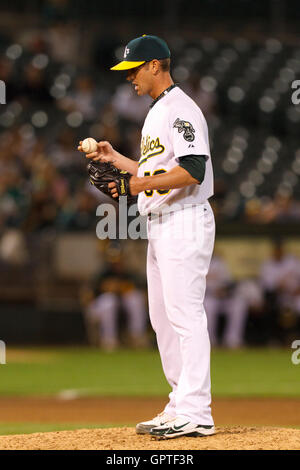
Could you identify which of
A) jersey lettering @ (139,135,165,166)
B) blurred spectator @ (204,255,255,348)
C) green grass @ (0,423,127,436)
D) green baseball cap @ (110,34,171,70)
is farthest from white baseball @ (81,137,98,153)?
blurred spectator @ (204,255,255,348)

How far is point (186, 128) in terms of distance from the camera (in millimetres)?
4473

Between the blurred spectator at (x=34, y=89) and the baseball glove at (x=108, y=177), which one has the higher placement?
the blurred spectator at (x=34, y=89)

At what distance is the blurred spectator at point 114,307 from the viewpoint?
478 inches

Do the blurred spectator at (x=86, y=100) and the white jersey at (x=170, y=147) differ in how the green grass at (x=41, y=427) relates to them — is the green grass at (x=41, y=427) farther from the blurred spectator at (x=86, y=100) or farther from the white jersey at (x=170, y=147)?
the blurred spectator at (x=86, y=100)

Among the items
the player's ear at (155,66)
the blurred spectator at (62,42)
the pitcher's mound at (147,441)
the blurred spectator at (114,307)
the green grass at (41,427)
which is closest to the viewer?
the pitcher's mound at (147,441)

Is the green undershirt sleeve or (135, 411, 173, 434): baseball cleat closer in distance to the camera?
the green undershirt sleeve

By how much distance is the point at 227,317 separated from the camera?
41.0 ft

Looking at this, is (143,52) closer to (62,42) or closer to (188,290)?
(188,290)

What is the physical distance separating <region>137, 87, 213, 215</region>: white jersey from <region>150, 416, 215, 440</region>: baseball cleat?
1017 millimetres

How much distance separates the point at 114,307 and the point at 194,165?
7978 millimetres

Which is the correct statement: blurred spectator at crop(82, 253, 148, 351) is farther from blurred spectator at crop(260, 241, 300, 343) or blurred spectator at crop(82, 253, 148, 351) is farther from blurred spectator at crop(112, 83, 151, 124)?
blurred spectator at crop(112, 83, 151, 124)

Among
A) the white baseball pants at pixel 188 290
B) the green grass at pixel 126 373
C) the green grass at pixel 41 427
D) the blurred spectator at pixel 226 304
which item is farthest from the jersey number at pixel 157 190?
the blurred spectator at pixel 226 304

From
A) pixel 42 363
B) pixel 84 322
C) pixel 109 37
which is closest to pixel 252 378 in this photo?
pixel 42 363

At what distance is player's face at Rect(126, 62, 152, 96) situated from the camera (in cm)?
462
